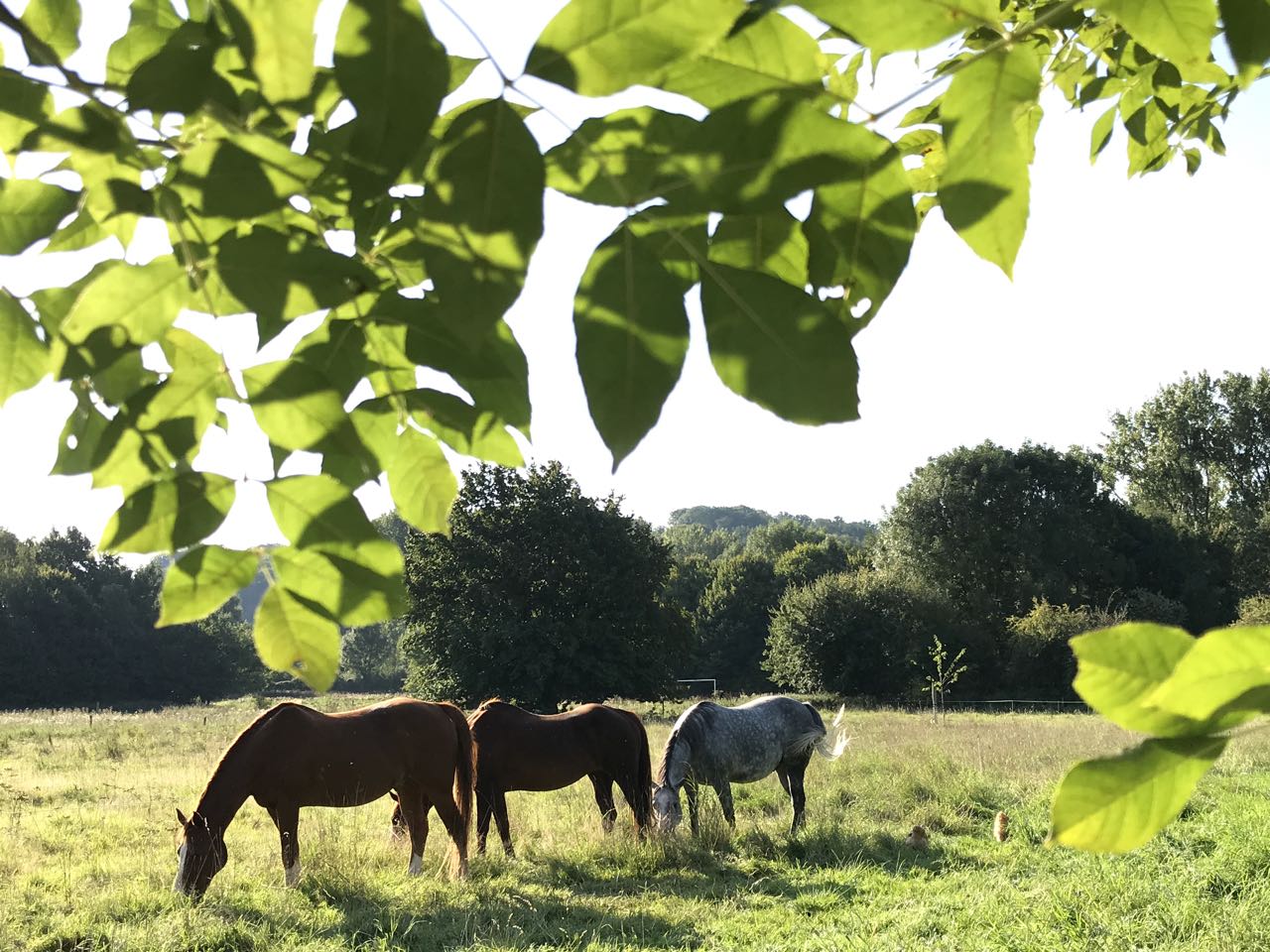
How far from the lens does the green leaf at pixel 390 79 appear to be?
1.74 ft

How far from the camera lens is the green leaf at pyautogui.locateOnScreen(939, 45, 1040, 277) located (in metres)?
0.56

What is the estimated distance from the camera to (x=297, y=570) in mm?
822

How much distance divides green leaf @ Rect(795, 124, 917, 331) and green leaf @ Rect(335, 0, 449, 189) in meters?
0.24

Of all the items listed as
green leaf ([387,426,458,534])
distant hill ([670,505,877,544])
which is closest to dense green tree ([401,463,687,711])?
green leaf ([387,426,458,534])

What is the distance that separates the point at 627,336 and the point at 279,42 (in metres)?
0.29

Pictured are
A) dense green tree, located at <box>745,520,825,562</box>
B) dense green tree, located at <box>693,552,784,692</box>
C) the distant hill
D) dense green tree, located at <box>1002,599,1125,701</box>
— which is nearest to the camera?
dense green tree, located at <box>1002,599,1125,701</box>

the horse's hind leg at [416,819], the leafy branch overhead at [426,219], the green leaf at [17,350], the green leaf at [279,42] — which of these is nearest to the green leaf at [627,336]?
the leafy branch overhead at [426,219]

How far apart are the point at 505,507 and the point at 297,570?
25.8m

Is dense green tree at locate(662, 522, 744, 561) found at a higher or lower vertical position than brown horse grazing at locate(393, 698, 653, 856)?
higher

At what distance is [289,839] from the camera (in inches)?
263

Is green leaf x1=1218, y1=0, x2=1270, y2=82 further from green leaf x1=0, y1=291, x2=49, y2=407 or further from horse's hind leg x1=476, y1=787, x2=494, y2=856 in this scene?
horse's hind leg x1=476, y1=787, x2=494, y2=856

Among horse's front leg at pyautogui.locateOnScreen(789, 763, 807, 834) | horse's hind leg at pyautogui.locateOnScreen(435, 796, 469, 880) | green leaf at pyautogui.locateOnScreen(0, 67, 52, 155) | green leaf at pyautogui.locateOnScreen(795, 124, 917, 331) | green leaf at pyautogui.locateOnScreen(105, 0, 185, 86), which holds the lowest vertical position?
horse's front leg at pyautogui.locateOnScreen(789, 763, 807, 834)

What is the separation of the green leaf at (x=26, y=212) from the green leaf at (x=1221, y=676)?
0.91m

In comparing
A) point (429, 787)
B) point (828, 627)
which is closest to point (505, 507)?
point (828, 627)
